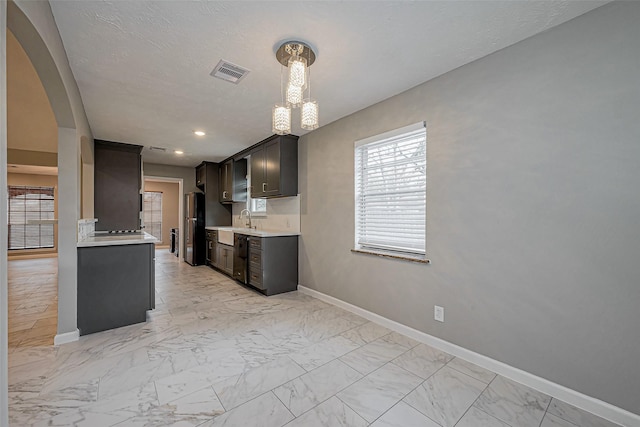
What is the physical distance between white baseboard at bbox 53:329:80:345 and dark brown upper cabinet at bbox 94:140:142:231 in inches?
101

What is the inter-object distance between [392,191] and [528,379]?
5.99ft

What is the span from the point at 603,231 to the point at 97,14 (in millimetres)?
3357

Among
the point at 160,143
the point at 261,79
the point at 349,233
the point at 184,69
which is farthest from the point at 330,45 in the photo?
the point at 160,143

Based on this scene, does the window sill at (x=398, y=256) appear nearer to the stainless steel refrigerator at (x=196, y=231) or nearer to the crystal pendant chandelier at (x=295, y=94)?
the crystal pendant chandelier at (x=295, y=94)

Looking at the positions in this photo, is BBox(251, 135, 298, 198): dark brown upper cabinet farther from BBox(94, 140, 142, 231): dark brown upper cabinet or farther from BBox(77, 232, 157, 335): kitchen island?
BBox(94, 140, 142, 231): dark brown upper cabinet

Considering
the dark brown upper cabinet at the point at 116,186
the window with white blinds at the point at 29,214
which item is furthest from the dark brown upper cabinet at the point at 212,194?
the window with white blinds at the point at 29,214

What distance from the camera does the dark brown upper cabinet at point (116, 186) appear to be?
15.0 feet

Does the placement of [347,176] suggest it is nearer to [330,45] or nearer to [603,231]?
[330,45]

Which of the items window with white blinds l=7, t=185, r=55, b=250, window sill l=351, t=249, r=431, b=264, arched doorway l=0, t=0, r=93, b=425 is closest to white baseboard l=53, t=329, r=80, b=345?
arched doorway l=0, t=0, r=93, b=425

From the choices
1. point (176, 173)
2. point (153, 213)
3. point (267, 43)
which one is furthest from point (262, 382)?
point (153, 213)

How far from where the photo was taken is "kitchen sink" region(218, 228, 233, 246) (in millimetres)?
4949

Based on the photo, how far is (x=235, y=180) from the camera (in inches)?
223

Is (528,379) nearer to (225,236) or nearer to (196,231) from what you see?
(225,236)

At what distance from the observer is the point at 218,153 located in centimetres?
548
